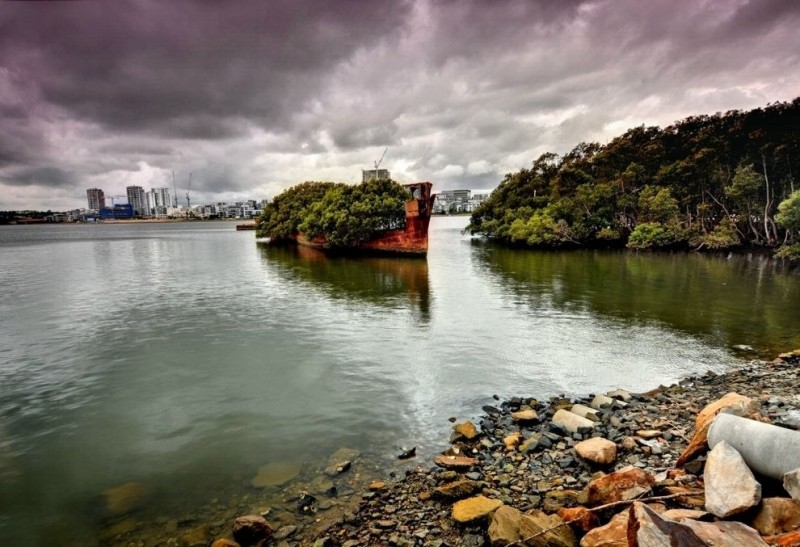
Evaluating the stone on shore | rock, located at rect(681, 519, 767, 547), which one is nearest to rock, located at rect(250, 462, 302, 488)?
the stone on shore

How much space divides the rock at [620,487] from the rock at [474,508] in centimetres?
142

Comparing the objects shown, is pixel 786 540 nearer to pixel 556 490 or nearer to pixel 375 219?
pixel 556 490

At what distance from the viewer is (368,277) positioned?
1571 inches

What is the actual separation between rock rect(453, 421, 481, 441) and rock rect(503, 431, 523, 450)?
802 mm

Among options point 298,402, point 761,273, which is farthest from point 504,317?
point 761,273

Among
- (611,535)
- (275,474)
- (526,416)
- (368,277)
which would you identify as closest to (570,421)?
(526,416)

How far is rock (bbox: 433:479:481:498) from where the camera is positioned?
7.33 meters

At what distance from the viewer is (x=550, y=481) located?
7.60 metres

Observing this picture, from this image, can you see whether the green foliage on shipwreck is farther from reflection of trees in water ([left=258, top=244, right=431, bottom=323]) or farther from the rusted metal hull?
reflection of trees in water ([left=258, top=244, right=431, bottom=323])

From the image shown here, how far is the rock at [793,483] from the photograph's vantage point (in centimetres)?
488

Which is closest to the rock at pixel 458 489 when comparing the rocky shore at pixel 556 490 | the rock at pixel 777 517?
the rocky shore at pixel 556 490

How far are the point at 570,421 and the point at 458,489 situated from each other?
12.5 feet

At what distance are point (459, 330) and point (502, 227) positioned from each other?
56766 millimetres

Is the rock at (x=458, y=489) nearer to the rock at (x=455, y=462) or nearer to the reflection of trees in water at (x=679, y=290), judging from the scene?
the rock at (x=455, y=462)
